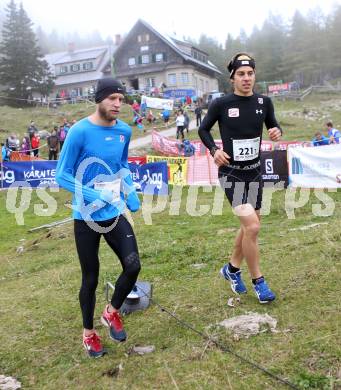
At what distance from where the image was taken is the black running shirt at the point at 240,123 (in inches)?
185

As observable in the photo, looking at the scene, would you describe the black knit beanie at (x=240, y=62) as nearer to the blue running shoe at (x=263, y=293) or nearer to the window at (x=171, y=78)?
the blue running shoe at (x=263, y=293)

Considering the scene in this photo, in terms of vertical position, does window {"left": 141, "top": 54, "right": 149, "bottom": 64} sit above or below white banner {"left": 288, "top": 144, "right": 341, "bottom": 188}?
above

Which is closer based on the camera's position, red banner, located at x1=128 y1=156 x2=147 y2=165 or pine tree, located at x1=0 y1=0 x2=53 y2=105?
red banner, located at x1=128 y1=156 x2=147 y2=165

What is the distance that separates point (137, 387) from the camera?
3498 millimetres

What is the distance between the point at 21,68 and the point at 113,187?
57093 millimetres

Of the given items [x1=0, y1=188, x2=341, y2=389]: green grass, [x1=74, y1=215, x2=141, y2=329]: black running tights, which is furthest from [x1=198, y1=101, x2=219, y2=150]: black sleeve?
[x1=0, y1=188, x2=341, y2=389]: green grass

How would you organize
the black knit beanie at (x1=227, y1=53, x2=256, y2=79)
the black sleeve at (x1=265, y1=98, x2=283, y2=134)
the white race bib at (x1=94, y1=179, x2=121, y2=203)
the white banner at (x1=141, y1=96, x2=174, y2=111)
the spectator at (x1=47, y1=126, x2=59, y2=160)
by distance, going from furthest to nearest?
the white banner at (x1=141, y1=96, x2=174, y2=111)
the spectator at (x1=47, y1=126, x2=59, y2=160)
the black sleeve at (x1=265, y1=98, x2=283, y2=134)
the black knit beanie at (x1=227, y1=53, x2=256, y2=79)
the white race bib at (x1=94, y1=179, x2=121, y2=203)

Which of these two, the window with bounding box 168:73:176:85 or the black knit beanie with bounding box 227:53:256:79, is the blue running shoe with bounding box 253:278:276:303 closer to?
the black knit beanie with bounding box 227:53:256:79

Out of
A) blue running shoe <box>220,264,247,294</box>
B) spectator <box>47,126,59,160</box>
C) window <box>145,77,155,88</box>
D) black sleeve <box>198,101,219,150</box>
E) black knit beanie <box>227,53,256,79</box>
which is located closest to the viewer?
black knit beanie <box>227,53,256,79</box>

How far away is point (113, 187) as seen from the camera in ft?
13.6

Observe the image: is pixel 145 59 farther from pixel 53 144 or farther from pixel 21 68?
pixel 53 144

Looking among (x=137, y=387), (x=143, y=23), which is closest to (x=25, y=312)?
(x=137, y=387)

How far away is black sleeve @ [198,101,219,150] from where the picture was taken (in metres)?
4.80

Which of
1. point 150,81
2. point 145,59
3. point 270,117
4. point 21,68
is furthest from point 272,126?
point 145,59
